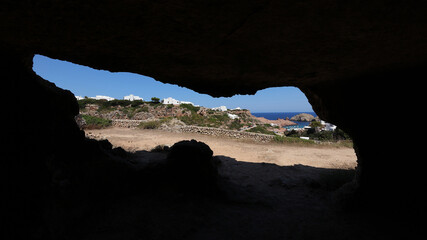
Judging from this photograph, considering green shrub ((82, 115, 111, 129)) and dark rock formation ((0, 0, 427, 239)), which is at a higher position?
dark rock formation ((0, 0, 427, 239))

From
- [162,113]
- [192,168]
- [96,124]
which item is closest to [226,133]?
[192,168]

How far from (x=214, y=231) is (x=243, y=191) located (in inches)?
89.1

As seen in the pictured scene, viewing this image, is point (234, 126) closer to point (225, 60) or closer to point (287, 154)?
point (287, 154)

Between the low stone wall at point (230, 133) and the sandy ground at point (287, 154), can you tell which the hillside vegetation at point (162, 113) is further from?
the sandy ground at point (287, 154)

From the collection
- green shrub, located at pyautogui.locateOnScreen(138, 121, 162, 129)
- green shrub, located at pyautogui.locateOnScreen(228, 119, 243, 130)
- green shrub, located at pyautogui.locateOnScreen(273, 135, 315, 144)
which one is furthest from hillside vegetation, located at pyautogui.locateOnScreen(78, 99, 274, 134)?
green shrub, located at pyautogui.locateOnScreen(273, 135, 315, 144)

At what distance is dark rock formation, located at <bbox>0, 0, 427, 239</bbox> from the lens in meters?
1.86

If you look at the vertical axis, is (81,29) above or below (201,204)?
above

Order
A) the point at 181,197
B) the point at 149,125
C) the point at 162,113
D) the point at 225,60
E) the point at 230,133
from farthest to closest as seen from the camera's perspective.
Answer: the point at 162,113
the point at 149,125
the point at 230,133
the point at 181,197
the point at 225,60

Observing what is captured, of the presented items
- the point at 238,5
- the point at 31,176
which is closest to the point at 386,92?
the point at 238,5

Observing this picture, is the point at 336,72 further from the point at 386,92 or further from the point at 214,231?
the point at 214,231

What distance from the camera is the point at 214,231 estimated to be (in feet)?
13.3

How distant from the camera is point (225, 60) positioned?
10.5ft

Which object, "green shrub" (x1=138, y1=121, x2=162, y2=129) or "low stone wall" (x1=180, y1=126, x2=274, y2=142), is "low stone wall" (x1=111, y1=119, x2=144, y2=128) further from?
"low stone wall" (x1=180, y1=126, x2=274, y2=142)

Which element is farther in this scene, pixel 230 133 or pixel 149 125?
pixel 149 125
